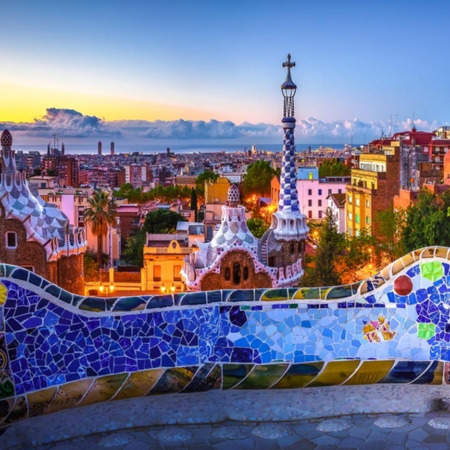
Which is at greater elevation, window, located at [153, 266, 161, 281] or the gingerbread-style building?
the gingerbread-style building

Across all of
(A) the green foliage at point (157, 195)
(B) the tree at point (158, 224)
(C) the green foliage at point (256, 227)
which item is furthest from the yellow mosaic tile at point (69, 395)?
(A) the green foliage at point (157, 195)

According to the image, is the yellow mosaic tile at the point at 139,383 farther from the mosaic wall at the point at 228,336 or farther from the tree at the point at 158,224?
the tree at the point at 158,224

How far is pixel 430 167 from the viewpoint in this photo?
36.8 meters

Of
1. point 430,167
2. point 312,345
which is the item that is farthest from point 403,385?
point 430,167

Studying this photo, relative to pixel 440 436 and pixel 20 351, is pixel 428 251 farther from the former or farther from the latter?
pixel 20 351

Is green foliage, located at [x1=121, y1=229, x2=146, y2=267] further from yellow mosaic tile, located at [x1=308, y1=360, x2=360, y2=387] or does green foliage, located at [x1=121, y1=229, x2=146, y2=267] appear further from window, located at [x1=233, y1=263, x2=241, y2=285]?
yellow mosaic tile, located at [x1=308, y1=360, x2=360, y2=387]

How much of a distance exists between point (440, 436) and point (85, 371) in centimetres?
244

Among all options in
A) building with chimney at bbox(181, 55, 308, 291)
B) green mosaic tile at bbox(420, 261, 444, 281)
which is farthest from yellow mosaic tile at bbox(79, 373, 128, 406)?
building with chimney at bbox(181, 55, 308, 291)

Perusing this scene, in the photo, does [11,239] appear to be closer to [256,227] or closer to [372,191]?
[256,227]

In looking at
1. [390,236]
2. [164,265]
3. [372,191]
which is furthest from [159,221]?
[390,236]

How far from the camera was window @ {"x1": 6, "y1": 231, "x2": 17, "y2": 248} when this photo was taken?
49.0 feet

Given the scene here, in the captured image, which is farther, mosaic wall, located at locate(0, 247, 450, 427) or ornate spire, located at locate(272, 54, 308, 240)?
ornate spire, located at locate(272, 54, 308, 240)

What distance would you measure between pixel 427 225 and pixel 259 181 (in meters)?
39.4

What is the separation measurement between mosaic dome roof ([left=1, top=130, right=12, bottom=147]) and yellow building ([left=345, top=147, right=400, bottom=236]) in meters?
21.2
